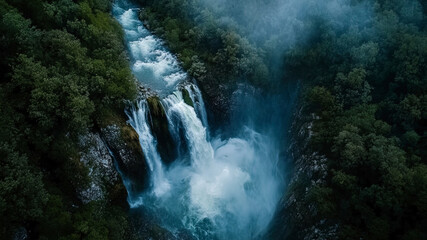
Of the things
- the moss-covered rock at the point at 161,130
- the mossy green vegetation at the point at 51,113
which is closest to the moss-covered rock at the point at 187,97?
the moss-covered rock at the point at 161,130

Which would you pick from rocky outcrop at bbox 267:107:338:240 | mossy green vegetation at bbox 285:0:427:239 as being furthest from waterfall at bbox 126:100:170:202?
mossy green vegetation at bbox 285:0:427:239

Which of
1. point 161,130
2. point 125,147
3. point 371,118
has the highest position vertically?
point 371,118

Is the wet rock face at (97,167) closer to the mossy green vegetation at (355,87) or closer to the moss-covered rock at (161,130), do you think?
the moss-covered rock at (161,130)

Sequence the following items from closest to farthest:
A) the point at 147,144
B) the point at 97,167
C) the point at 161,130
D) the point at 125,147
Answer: the point at 97,167 → the point at 125,147 → the point at 147,144 → the point at 161,130


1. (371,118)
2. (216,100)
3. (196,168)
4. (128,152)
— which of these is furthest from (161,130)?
(371,118)

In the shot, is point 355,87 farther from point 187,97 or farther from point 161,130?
point 161,130

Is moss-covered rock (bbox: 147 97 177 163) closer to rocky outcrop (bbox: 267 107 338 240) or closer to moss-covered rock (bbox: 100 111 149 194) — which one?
moss-covered rock (bbox: 100 111 149 194)
